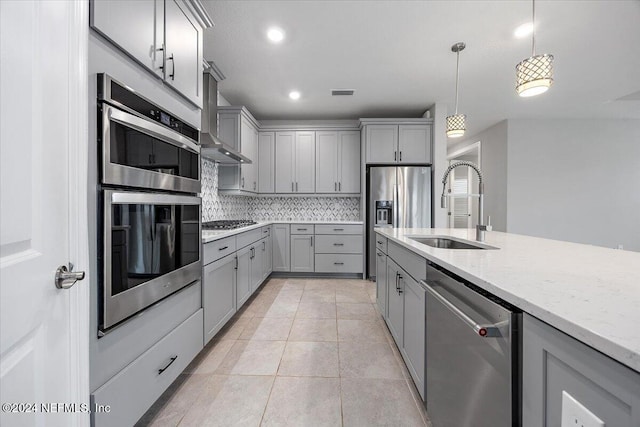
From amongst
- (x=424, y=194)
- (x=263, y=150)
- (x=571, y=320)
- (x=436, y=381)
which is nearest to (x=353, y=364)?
(x=436, y=381)

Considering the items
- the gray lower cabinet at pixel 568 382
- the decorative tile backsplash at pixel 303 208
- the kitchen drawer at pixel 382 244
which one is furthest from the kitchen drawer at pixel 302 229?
the gray lower cabinet at pixel 568 382

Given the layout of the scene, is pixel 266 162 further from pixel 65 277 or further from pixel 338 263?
pixel 65 277

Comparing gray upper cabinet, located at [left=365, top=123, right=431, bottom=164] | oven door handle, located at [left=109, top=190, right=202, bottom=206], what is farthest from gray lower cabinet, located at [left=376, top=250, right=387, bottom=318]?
gray upper cabinet, located at [left=365, top=123, right=431, bottom=164]

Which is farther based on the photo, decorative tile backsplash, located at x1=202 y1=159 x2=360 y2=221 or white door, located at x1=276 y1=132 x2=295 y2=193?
decorative tile backsplash, located at x1=202 y1=159 x2=360 y2=221

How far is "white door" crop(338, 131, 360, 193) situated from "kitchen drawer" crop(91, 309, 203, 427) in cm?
327

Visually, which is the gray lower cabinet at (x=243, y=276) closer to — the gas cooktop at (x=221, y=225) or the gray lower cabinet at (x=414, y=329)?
the gas cooktop at (x=221, y=225)

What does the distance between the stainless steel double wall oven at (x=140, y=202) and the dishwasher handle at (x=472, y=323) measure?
1.31 metres

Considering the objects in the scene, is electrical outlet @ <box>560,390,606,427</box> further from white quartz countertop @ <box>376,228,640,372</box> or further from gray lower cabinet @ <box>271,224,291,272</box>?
gray lower cabinet @ <box>271,224,291,272</box>

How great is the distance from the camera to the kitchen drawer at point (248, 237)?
9.04 feet

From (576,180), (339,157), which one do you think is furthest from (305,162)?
(576,180)

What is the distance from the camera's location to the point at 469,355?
0.92m

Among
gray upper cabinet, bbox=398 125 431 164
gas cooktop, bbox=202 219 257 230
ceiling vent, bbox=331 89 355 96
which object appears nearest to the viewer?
gas cooktop, bbox=202 219 257 230

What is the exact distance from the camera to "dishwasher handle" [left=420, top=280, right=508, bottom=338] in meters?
0.74

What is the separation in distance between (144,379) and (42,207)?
3.14ft
